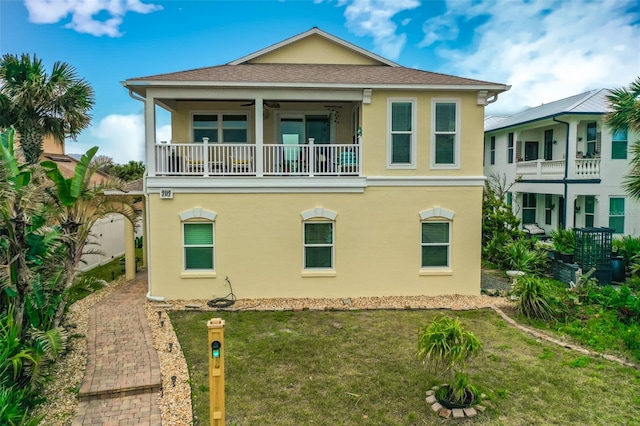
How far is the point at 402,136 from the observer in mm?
11875

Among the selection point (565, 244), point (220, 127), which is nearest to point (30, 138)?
point (220, 127)

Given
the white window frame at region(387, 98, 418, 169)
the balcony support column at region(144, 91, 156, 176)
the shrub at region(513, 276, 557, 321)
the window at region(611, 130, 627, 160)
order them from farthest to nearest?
the window at region(611, 130, 627, 160) < the white window frame at region(387, 98, 418, 169) < the balcony support column at region(144, 91, 156, 176) < the shrub at region(513, 276, 557, 321)

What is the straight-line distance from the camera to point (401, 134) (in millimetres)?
11852

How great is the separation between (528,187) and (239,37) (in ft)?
53.7

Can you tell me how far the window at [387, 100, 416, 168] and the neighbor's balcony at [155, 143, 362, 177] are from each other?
1.02 metres

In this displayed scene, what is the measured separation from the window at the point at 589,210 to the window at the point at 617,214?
25.4 inches

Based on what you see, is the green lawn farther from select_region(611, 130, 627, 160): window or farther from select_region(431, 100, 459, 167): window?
select_region(611, 130, 627, 160): window

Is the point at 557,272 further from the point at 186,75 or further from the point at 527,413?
the point at 186,75

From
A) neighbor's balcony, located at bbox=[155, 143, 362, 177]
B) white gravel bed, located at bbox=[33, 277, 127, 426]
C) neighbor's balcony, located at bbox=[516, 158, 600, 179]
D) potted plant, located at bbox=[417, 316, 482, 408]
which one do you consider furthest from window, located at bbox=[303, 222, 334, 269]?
neighbor's balcony, located at bbox=[516, 158, 600, 179]

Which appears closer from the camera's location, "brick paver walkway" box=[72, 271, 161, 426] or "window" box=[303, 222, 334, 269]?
"brick paver walkway" box=[72, 271, 161, 426]

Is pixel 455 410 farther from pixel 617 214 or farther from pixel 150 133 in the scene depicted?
pixel 617 214

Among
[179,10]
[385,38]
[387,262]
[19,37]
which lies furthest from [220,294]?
[385,38]

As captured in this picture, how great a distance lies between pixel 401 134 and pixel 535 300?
5558 mm

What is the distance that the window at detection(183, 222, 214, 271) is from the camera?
11609 millimetres
